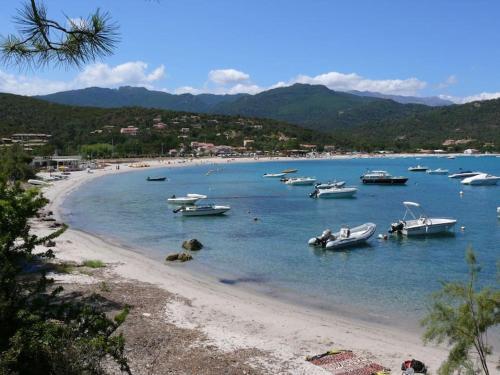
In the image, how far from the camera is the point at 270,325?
16.0m

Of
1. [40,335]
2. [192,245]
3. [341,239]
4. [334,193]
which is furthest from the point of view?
[334,193]

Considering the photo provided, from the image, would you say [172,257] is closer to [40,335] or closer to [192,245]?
[192,245]

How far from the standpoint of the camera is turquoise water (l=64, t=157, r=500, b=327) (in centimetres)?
2133

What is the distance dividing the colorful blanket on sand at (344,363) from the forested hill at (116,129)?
104039 millimetres

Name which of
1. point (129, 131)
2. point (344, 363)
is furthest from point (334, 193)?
point (129, 131)

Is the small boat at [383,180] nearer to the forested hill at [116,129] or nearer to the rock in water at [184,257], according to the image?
the rock in water at [184,257]

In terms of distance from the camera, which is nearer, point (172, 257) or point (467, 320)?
point (467, 320)

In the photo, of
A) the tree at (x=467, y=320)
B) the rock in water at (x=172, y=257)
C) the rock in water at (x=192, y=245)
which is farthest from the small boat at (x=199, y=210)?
the tree at (x=467, y=320)

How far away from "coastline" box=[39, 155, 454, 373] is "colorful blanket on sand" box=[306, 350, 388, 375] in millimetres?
376

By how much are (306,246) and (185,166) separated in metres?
97.9

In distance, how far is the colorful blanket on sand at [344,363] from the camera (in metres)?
12.2

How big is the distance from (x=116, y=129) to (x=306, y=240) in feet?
449

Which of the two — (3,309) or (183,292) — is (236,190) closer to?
(183,292)

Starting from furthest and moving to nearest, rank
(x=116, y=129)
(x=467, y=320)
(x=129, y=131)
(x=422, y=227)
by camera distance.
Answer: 1. (x=116, y=129)
2. (x=129, y=131)
3. (x=422, y=227)
4. (x=467, y=320)
